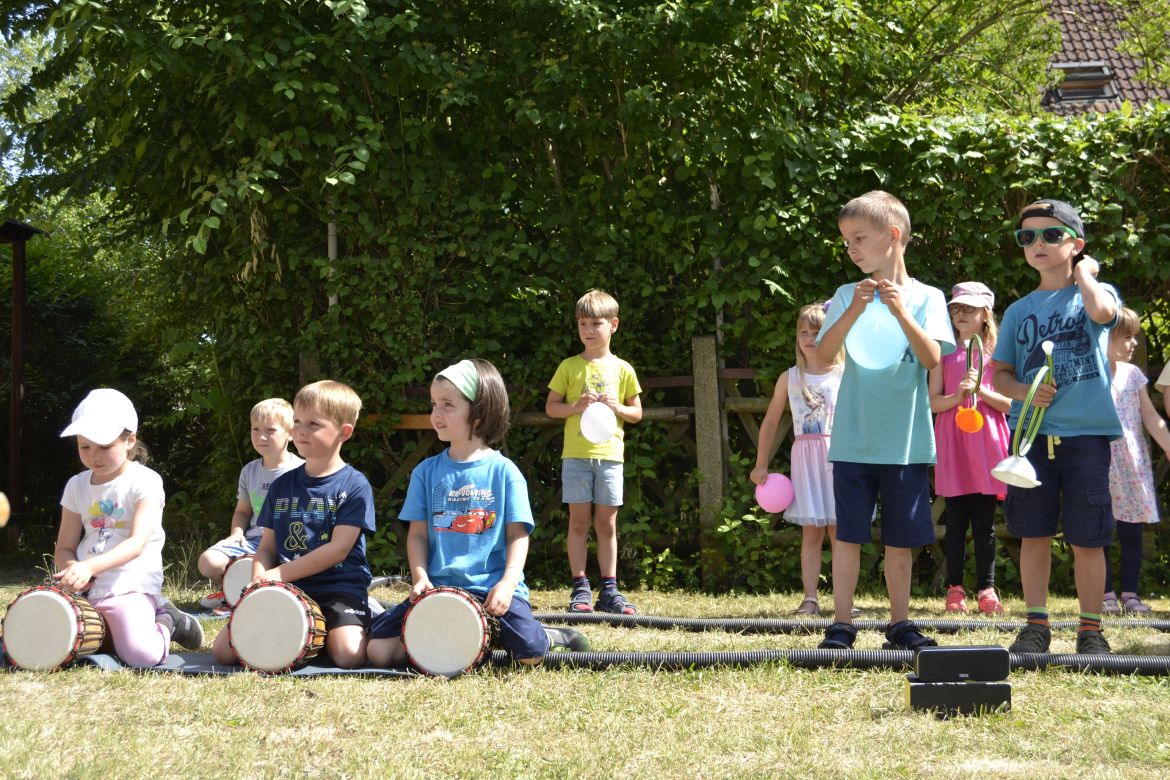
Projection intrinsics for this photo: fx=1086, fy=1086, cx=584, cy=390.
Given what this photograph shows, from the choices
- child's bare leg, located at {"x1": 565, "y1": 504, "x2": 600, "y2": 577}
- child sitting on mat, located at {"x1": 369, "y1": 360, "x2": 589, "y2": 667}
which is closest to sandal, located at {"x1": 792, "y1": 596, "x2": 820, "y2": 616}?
child's bare leg, located at {"x1": 565, "y1": 504, "x2": 600, "y2": 577}

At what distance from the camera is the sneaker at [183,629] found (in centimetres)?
446

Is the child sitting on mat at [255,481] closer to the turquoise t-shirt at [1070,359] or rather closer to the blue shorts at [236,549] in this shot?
the blue shorts at [236,549]

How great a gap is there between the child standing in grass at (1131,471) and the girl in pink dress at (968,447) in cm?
61

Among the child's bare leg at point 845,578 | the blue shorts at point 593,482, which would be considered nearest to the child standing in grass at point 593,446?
the blue shorts at point 593,482

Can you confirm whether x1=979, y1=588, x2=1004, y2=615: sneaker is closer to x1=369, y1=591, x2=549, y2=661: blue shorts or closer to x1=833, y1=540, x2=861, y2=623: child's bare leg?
x1=833, y1=540, x2=861, y2=623: child's bare leg

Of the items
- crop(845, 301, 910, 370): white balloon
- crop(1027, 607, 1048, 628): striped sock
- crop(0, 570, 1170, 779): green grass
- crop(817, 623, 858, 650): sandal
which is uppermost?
crop(845, 301, 910, 370): white balloon

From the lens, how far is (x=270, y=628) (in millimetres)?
3797

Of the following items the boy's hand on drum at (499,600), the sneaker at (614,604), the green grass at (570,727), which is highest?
the boy's hand on drum at (499,600)

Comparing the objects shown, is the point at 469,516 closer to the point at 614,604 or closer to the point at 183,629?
the point at 183,629

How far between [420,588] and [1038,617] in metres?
2.23

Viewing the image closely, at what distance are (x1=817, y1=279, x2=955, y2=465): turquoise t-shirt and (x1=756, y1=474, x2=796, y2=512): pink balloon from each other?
176cm

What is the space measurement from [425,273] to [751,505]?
95.7 inches

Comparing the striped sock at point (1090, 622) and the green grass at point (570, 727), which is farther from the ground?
the striped sock at point (1090, 622)

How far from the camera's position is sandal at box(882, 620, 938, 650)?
3.80 m
